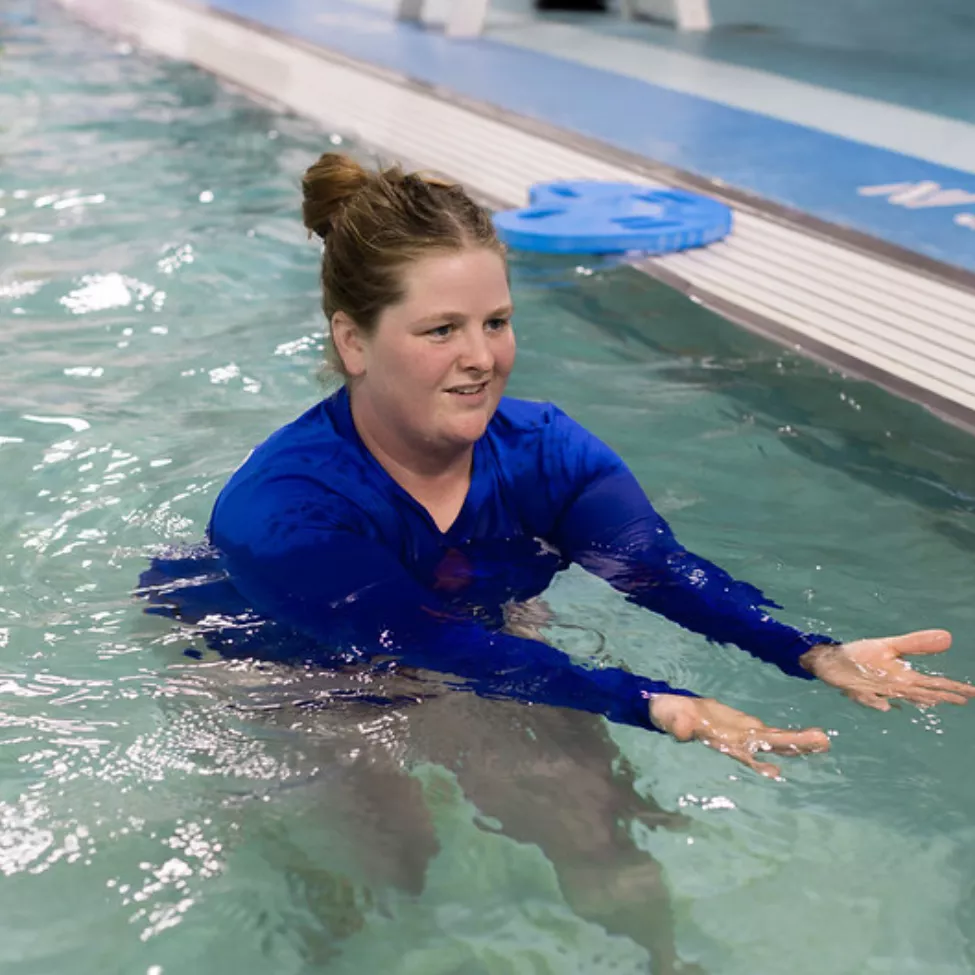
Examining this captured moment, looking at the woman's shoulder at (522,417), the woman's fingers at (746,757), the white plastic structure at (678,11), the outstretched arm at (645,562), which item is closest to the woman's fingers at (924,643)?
the outstretched arm at (645,562)

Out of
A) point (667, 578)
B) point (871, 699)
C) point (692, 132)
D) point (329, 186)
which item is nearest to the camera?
point (871, 699)

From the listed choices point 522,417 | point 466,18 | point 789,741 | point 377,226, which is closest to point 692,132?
point 466,18

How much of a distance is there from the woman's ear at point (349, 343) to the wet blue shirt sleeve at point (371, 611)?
204mm

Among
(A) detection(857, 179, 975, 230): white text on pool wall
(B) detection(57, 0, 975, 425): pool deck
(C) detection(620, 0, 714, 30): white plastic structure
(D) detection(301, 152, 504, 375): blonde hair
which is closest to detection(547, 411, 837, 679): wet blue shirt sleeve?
(D) detection(301, 152, 504, 375): blonde hair

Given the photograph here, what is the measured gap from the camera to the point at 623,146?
6.44 meters

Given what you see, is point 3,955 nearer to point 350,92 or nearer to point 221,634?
point 221,634

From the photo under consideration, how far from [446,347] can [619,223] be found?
3361 mm

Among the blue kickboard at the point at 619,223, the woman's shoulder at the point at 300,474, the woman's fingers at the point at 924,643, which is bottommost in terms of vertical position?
the blue kickboard at the point at 619,223

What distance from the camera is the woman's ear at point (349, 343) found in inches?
89.0

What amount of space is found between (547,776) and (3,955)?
0.83 meters

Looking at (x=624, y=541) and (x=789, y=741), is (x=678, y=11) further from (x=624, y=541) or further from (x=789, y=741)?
(x=789, y=741)

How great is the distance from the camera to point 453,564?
2416mm

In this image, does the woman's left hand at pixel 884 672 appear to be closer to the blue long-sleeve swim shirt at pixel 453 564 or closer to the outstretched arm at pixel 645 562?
the blue long-sleeve swim shirt at pixel 453 564

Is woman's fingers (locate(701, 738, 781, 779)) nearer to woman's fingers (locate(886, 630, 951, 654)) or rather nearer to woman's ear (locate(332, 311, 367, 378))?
woman's fingers (locate(886, 630, 951, 654))
